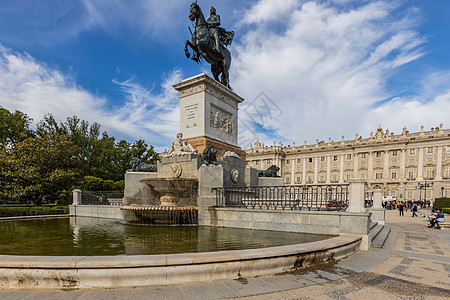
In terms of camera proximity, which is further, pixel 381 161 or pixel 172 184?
pixel 381 161

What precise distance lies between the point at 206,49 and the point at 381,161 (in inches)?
3140

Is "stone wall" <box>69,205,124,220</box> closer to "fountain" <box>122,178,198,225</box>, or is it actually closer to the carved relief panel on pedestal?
"fountain" <box>122,178,198,225</box>

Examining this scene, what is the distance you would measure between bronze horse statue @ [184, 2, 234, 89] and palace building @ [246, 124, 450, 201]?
59.2 meters

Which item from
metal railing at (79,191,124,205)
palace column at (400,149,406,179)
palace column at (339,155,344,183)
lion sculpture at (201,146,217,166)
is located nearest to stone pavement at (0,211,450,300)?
lion sculpture at (201,146,217,166)

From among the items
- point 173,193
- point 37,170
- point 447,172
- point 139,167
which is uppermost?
point 139,167

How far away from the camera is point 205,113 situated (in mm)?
14586

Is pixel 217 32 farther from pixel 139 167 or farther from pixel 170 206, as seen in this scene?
pixel 170 206

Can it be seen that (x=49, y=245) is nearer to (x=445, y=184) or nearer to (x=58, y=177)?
(x=58, y=177)

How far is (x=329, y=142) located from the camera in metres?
88.0

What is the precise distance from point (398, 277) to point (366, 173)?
8648cm

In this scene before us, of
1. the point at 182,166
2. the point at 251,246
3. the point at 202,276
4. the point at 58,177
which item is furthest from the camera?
the point at 58,177

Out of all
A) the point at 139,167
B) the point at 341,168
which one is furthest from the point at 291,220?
the point at 341,168

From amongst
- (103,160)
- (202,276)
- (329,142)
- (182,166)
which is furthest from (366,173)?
(202,276)

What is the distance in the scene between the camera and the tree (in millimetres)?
21503
